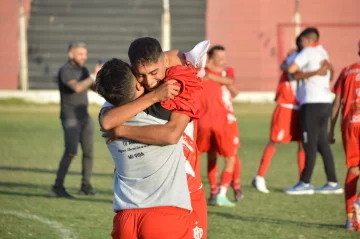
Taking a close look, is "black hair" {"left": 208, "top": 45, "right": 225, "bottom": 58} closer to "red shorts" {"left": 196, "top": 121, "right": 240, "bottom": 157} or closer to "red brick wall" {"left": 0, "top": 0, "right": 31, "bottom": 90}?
"red shorts" {"left": 196, "top": 121, "right": 240, "bottom": 157}

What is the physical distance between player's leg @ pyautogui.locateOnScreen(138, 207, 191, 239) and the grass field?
144 inches

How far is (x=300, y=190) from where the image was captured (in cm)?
1124

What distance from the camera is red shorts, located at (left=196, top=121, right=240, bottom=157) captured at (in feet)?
34.5

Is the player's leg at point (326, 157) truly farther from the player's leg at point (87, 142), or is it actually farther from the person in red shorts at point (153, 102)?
the person in red shorts at point (153, 102)

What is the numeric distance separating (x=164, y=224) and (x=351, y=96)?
4.86m

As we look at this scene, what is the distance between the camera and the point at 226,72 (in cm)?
1073

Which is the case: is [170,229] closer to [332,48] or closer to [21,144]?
[21,144]

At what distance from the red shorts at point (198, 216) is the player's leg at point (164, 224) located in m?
0.17

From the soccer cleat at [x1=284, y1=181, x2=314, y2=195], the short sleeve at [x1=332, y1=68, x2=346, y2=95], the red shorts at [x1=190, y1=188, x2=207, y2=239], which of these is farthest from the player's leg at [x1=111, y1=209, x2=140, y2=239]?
the soccer cleat at [x1=284, y1=181, x2=314, y2=195]

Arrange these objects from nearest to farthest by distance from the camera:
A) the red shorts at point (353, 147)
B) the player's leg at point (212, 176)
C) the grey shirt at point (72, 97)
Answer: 1. the red shorts at point (353, 147)
2. the player's leg at point (212, 176)
3. the grey shirt at point (72, 97)

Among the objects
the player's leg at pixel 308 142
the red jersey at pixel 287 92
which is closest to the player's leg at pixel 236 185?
the player's leg at pixel 308 142

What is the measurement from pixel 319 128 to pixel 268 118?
10.4 meters

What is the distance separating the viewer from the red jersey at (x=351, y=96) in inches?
344

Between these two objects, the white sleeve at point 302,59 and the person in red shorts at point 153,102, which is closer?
the person in red shorts at point 153,102
